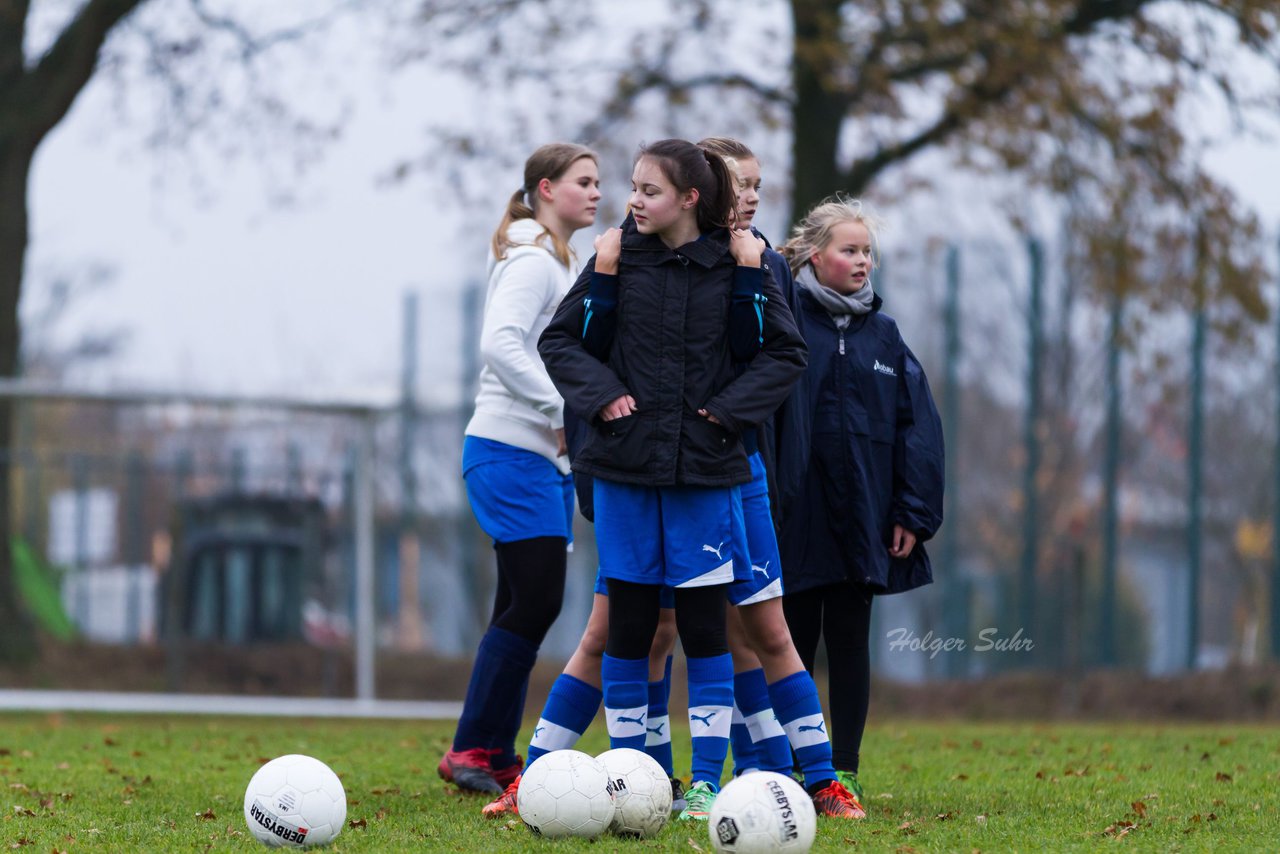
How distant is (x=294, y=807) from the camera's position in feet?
14.1

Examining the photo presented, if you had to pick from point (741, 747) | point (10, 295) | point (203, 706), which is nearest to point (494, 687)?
point (741, 747)

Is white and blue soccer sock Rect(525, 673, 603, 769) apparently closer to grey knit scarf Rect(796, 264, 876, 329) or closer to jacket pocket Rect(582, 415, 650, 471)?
jacket pocket Rect(582, 415, 650, 471)

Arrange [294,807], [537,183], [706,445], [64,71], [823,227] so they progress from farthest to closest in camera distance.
Answer: [64,71], [537,183], [823,227], [706,445], [294,807]

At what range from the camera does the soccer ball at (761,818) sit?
390 centimetres

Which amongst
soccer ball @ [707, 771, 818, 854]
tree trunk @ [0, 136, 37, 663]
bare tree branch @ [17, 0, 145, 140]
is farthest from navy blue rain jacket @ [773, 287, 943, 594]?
bare tree branch @ [17, 0, 145, 140]

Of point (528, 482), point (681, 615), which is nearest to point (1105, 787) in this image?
point (681, 615)

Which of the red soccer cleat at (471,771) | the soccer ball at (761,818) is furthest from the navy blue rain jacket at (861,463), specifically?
the soccer ball at (761,818)

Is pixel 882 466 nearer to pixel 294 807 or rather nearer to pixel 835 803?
pixel 835 803

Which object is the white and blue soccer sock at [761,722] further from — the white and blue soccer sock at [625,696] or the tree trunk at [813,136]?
the tree trunk at [813,136]

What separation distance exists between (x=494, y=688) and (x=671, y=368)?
1.54 meters

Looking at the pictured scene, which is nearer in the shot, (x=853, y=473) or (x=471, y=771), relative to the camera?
(x=853, y=473)

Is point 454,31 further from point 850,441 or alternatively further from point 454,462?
point 850,441

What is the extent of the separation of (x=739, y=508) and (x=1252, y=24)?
10.1m

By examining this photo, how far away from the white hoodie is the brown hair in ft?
2.91
